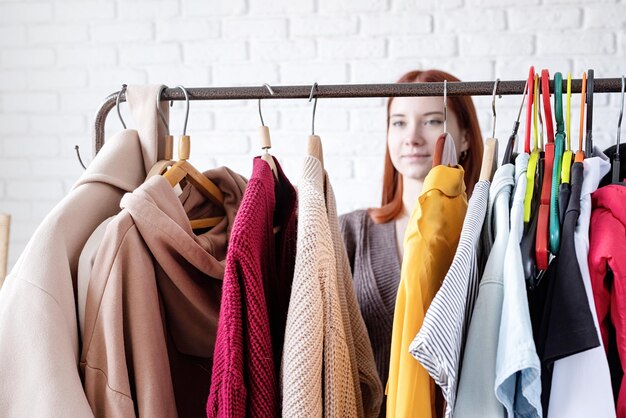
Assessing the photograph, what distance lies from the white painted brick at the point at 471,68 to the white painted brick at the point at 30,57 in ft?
4.26

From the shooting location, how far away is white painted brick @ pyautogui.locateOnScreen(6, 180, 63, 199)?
87.8 inches

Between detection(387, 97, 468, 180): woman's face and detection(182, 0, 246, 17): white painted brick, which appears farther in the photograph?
detection(182, 0, 246, 17): white painted brick

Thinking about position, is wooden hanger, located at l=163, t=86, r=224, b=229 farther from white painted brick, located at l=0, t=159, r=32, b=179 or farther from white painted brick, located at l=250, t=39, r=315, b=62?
white painted brick, located at l=0, t=159, r=32, b=179

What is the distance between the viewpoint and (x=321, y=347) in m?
0.70

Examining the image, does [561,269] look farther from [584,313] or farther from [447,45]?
[447,45]

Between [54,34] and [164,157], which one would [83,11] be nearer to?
[54,34]

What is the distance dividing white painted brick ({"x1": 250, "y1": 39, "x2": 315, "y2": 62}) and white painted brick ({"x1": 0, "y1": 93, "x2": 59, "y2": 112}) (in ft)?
2.29

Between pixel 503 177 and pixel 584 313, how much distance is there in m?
0.21

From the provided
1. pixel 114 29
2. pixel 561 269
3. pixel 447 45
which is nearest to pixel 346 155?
pixel 447 45

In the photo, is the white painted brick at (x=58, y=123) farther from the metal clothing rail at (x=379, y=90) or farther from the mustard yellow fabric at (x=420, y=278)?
the mustard yellow fabric at (x=420, y=278)

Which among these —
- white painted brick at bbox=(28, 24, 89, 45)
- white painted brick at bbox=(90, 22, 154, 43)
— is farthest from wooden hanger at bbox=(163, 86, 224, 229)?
white painted brick at bbox=(28, 24, 89, 45)

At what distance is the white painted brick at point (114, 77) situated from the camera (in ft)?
7.16

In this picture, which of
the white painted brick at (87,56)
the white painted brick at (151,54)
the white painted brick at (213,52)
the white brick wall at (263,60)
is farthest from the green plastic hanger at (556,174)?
the white painted brick at (87,56)

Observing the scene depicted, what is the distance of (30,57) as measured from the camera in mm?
2211
